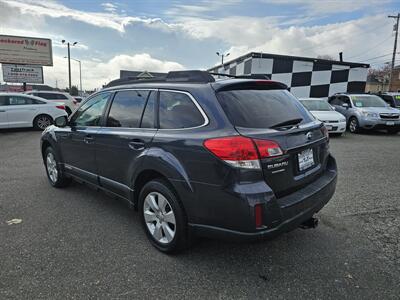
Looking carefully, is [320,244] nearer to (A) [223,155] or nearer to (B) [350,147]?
(A) [223,155]

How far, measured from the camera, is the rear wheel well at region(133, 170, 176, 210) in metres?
2.69

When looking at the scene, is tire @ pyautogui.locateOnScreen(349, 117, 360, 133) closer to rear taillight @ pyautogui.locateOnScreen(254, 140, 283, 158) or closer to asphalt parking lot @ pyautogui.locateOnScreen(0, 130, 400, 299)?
asphalt parking lot @ pyautogui.locateOnScreen(0, 130, 400, 299)

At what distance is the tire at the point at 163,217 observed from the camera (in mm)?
2482

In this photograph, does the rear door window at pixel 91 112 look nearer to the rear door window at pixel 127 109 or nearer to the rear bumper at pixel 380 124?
the rear door window at pixel 127 109

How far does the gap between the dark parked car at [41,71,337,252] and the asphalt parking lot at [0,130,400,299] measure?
32 centimetres

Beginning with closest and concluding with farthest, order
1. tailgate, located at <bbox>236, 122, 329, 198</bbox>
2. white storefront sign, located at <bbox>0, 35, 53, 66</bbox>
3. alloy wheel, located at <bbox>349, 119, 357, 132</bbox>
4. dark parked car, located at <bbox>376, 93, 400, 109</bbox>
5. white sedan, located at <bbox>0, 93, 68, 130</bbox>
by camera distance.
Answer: tailgate, located at <bbox>236, 122, 329, 198</bbox> → white sedan, located at <bbox>0, 93, 68, 130</bbox> → alloy wheel, located at <bbox>349, 119, 357, 132</bbox> → dark parked car, located at <bbox>376, 93, 400, 109</bbox> → white storefront sign, located at <bbox>0, 35, 53, 66</bbox>

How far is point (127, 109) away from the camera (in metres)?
3.14

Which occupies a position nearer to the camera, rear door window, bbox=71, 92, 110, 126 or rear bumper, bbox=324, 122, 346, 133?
rear door window, bbox=71, 92, 110, 126

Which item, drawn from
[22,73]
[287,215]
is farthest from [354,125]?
[22,73]

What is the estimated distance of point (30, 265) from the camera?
2.51 metres

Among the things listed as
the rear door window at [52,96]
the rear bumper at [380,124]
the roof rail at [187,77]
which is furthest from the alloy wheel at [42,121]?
the rear bumper at [380,124]

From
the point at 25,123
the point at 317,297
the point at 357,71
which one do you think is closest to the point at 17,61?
the point at 25,123

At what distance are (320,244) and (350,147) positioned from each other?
19.4ft

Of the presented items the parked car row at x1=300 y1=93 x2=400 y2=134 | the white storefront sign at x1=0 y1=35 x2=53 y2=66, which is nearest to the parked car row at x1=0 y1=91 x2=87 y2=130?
the parked car row at x1=300 y1=93 x2=400 y2=134
